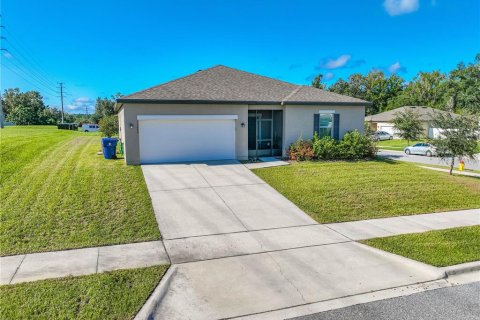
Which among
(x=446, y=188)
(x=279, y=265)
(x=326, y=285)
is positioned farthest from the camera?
(x=446, y=188)

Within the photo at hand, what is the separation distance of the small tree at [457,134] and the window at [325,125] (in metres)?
4.95

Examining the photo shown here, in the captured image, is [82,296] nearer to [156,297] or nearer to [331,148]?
[156,297]

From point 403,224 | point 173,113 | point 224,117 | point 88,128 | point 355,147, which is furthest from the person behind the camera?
point 88,128

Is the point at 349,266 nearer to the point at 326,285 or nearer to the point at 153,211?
the point at 326,285

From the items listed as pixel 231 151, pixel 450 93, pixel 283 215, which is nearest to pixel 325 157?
pixel 231 151

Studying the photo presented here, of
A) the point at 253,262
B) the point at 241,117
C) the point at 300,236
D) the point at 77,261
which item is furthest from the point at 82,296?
the point at 241,117

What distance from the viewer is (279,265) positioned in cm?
608

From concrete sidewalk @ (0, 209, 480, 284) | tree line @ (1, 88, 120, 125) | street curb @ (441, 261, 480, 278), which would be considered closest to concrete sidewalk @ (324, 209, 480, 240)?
concrete sidewalk @ (0, 209, 480, 284)

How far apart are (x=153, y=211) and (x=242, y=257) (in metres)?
3.59

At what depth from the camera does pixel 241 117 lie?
16344 millimetres

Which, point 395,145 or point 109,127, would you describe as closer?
point 109,127

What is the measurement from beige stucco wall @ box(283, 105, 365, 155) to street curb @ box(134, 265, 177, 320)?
1225 cm

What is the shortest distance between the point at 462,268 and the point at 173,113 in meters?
12.5

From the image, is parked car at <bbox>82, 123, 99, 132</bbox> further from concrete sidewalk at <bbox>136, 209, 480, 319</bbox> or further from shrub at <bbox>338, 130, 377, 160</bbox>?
concrete sidewalk at <bbox>136, 209, 480, 319</bbox>
